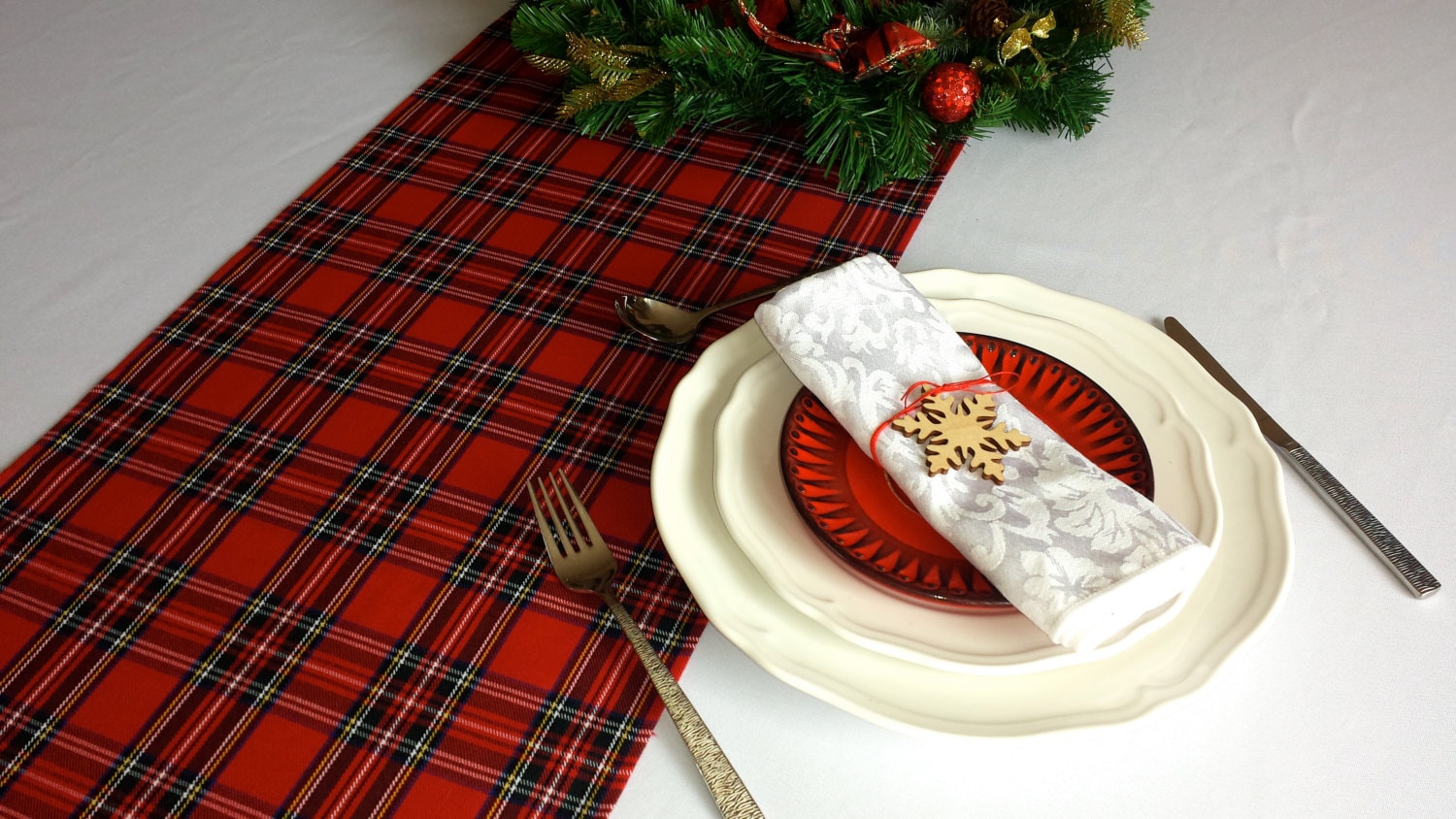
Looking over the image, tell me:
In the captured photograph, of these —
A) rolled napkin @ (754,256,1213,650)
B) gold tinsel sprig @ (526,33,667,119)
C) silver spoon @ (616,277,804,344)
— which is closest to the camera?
rolled napkin @ (754,256,1213,650)

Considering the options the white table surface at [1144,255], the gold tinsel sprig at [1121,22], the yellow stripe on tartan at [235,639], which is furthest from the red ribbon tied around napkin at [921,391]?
the gold tinsel sprig at [1121,22]

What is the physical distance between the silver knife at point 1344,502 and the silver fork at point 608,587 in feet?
1.24

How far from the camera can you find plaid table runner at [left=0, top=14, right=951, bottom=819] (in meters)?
0.54

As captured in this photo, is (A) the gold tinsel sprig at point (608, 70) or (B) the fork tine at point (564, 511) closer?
(B) the fork tine at point (564, 511)

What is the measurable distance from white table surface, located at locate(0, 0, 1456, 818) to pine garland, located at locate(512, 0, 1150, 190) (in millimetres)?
54

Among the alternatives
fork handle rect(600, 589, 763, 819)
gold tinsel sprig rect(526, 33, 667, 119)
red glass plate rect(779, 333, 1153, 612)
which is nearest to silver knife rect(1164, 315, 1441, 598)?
red glass plate rect(779, 333, 1153, 612)

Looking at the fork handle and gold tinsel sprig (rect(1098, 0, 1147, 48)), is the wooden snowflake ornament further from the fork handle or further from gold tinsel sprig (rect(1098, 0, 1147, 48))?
gold tinsel sprig (rect(1098, 0, 1147, 48))

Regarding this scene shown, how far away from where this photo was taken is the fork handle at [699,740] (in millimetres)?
488

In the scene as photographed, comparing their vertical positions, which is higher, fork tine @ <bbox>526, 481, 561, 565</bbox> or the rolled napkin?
the rolled napkin

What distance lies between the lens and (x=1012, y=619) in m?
0.48

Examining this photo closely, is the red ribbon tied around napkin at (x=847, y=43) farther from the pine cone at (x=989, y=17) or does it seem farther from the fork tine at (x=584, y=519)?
the fork tine at (x=584, y=519)

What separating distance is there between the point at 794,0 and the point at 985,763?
0.63m

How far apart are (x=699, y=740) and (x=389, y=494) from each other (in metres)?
0.28

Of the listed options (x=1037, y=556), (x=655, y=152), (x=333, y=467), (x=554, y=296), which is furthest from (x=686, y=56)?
(x=1037, y=556)
